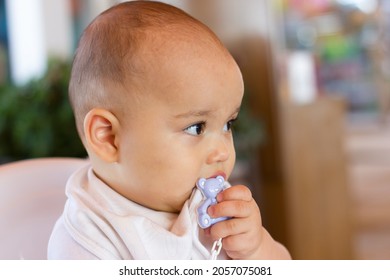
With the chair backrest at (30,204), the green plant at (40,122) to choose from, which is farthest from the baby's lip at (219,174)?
the green plant at (40,122)

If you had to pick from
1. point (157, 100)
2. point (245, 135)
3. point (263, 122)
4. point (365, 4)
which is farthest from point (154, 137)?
point (365, 4)

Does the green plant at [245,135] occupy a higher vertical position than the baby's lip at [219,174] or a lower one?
lower

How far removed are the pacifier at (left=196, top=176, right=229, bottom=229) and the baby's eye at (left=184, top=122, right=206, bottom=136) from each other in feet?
0.12

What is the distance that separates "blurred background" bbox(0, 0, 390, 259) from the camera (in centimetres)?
184

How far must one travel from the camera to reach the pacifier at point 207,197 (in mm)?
523

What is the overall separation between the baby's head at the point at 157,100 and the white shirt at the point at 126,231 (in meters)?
0.01

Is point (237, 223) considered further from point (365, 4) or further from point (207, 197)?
point (365, 4)

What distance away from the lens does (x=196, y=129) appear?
1.71 feet

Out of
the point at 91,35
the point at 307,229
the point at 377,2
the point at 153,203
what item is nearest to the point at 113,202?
the point at 153,203

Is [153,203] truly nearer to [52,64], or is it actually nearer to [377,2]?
[52,64]

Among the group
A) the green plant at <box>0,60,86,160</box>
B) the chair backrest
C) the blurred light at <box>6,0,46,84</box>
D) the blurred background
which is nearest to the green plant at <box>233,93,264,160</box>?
the blurred background

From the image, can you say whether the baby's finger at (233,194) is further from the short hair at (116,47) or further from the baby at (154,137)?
the short hair at (116,47)
